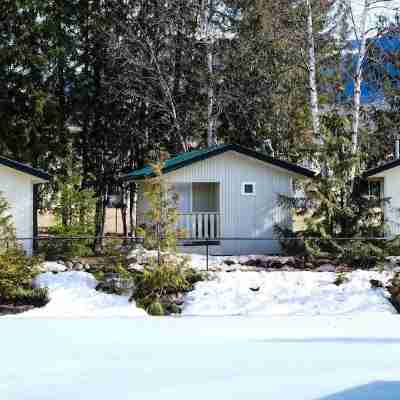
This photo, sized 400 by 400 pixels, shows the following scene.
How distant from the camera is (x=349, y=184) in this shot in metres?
19.8

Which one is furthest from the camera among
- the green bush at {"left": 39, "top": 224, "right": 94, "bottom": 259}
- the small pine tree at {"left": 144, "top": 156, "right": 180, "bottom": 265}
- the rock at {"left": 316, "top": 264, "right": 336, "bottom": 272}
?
the green bush at {"left": 39, "top": 224, "right": 94, "bottom": 259}

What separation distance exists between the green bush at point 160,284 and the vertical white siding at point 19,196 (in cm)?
542

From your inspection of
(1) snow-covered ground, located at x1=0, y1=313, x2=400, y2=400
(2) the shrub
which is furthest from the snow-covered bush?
(2) the shrub

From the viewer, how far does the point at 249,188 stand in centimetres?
2108

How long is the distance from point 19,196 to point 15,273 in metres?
5.07

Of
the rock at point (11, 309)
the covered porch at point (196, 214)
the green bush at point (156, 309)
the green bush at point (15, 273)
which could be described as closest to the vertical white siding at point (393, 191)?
the covered porch at point (196, 214)

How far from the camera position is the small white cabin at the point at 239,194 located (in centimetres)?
2075

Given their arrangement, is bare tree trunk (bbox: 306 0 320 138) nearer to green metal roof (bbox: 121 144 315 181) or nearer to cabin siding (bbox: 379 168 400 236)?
green metal roof (bbox: 121 144 315 181)

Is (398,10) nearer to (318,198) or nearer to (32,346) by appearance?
(318,198)

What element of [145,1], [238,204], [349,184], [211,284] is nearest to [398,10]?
[349,184]

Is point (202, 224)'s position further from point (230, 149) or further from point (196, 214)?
point (230, 149)

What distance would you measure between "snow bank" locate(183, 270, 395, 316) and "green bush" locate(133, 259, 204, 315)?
0.35 m

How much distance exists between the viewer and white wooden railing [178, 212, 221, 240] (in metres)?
20.9

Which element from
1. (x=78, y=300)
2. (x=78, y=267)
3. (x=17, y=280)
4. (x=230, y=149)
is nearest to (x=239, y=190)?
(x=230, y=149)
